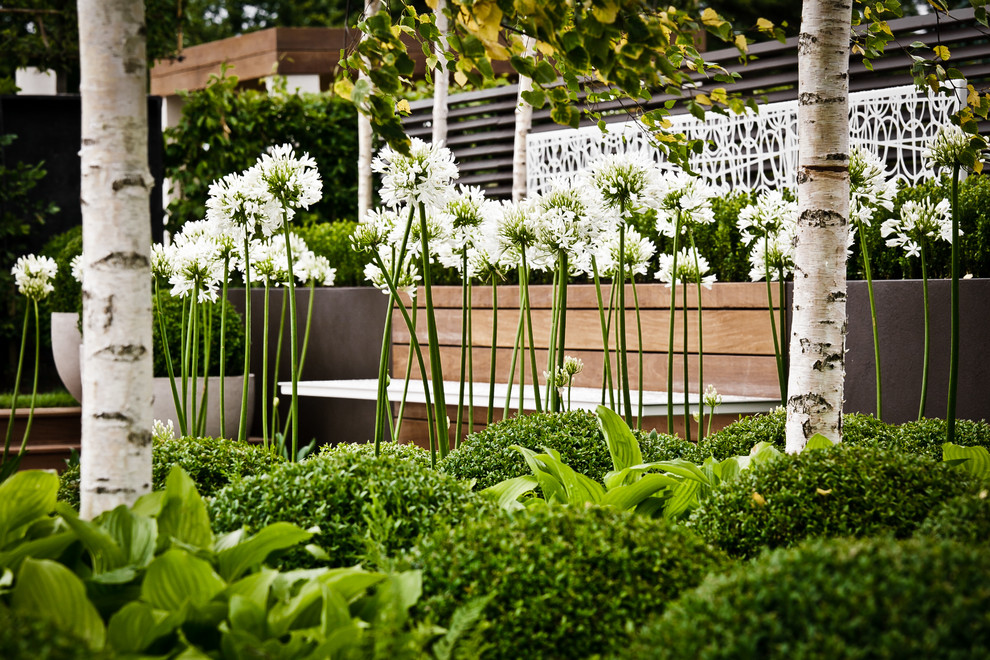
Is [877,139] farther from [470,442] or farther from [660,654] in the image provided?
[660,654]

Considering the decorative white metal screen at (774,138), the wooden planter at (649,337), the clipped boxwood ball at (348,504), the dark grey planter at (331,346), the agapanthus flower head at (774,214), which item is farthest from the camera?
the dark grey planter at (331,346)

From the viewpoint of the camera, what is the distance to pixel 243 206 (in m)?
3.02

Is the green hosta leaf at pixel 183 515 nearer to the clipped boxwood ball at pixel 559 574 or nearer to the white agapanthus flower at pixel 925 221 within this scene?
the clipped boxwood ball at pixel 559 574

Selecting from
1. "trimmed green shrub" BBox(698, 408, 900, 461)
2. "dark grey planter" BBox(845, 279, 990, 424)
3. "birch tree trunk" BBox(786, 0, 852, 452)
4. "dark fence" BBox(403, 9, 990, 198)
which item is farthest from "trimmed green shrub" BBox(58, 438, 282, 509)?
"dark grey planter" BBox(845, 279, 990, 424)

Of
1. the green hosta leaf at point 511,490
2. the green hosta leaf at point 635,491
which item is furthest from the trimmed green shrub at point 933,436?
the green hosta leaf at point 511,490

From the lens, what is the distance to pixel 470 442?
2.96 metres

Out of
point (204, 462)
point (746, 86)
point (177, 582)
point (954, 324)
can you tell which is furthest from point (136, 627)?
point (746, 86)

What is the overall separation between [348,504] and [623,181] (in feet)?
4.96

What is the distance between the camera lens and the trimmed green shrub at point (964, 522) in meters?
1.71

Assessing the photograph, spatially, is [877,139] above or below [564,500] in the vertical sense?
above

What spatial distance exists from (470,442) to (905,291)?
238 centimetres

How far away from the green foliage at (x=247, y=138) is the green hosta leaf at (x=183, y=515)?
21.2ft

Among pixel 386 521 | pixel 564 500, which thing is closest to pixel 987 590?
pixel 386 521

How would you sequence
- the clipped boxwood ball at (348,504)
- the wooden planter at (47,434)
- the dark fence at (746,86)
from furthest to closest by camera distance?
1. the wooden planter at (47,434)
2. the dark fence at (746,86)
3. the clipped boxwood ball at (348,504)
